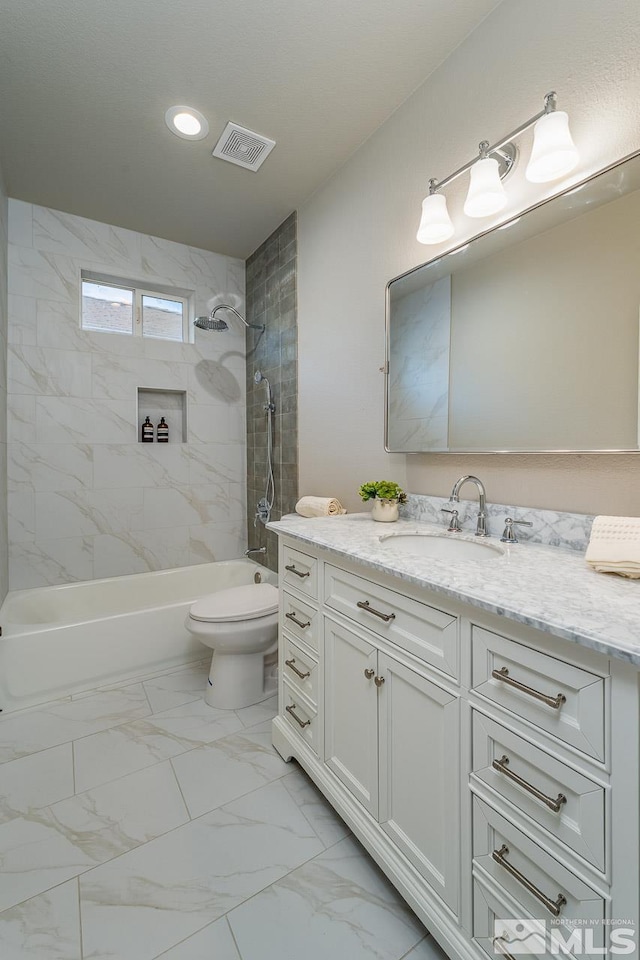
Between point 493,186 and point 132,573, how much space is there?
110 inches

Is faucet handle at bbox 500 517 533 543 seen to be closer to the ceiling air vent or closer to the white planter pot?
the white planter pot

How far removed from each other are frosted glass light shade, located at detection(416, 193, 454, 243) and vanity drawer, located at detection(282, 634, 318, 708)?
149cm

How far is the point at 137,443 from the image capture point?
2.82m

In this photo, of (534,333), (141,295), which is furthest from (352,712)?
(141,295)

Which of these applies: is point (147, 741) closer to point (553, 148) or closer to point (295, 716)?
point (295, 716)

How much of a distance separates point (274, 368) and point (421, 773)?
7.80 feet

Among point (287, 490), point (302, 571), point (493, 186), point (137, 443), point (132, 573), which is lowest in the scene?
point (132, 573)

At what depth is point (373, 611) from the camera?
1059 mm

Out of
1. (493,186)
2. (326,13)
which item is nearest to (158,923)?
(493,186)

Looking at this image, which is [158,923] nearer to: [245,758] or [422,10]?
[245,758]

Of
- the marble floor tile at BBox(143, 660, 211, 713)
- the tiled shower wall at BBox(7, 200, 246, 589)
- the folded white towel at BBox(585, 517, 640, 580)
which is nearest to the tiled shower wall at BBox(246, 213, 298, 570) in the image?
the tiled shower wall at BBox(7, 200, 246, 589)

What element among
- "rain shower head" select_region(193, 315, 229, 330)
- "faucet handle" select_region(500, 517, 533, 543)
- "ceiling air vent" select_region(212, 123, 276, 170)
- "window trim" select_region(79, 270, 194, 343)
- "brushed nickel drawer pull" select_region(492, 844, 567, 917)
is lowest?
"brushed nickel drawer pull" select_region(492, 844, 567, 917)

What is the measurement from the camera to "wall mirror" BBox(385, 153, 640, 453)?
103 cm

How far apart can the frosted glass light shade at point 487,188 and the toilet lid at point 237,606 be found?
1.74 meters
